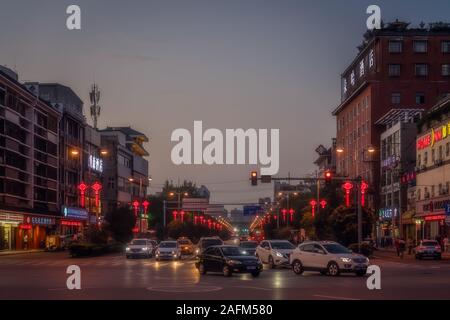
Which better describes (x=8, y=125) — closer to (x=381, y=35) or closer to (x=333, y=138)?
(x=381, y=35)

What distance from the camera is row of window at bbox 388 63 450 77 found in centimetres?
10656

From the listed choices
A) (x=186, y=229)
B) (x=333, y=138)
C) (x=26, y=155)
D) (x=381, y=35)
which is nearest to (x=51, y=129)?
(x=26, y=155)

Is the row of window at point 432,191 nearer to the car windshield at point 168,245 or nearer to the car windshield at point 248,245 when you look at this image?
the car windshield at point 248,245

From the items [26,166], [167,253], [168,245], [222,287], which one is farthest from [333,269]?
[26,166]

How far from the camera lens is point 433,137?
78.8 m

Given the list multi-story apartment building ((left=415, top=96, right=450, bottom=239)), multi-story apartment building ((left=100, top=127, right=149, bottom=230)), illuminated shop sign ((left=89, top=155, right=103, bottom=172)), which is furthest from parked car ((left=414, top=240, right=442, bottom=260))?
illuminated shop sign ((left=89, top=155, right=103, bottom=172))

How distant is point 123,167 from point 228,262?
11221 centimetres

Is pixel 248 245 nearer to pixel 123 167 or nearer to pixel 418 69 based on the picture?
pixel 418 69

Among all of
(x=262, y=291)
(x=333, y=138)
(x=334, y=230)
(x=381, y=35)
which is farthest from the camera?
(x=333, y=138)

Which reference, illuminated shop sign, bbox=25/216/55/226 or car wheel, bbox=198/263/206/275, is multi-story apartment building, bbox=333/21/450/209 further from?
car wheel, bbox=198/263/206/275

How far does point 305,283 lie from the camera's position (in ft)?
100

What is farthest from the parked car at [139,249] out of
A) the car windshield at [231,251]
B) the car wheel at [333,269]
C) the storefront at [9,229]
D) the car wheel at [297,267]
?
the storefront at [9,229]

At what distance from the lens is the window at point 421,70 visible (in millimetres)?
106875

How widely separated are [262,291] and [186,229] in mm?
102716
